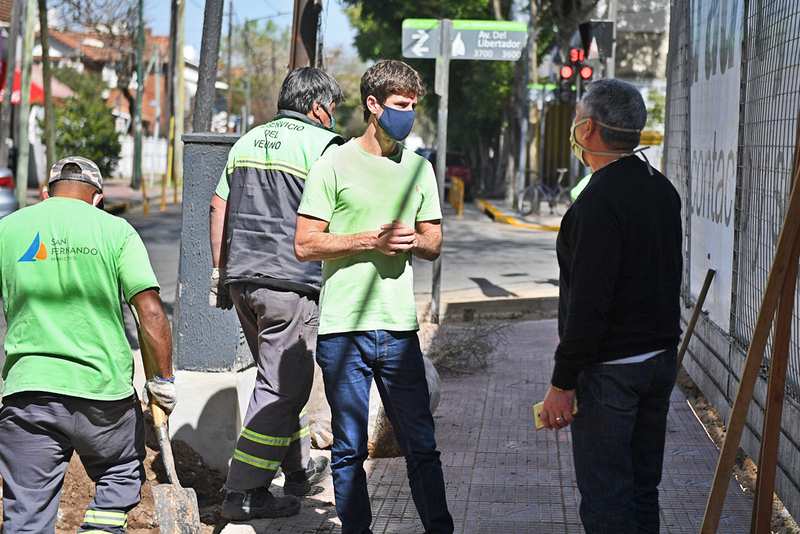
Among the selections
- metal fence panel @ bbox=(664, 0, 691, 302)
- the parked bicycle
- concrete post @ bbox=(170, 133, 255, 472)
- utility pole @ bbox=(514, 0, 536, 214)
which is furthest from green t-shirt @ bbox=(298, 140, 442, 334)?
utility pole @ bbox=(514, 0, 536, 214)

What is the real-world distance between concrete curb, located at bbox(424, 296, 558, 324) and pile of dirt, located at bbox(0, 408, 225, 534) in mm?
5756

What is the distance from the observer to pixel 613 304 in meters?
3.64

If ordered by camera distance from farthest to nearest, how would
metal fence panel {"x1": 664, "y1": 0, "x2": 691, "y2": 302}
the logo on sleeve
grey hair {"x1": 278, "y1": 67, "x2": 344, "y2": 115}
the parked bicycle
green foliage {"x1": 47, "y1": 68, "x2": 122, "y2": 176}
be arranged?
green foliage {"x1": 47, "y1": 68, "x2": 122, "y2": 176}, the parked bicycle, metal fence panel {"x1": 664, "y1": 0, "x2": 691, "y2": 302}, grey hair {"x1": 278, "y1": 67, "x2": 344, "y2": 115}, the logo on sleeve

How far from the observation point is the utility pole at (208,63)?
7.17 metres

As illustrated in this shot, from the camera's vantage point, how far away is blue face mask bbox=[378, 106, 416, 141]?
432cm

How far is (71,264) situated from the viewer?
394 centimetres

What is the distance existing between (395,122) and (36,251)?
4.36ft

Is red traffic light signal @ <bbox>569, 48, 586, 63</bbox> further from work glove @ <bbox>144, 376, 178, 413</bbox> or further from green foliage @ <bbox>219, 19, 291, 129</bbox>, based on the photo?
green foliage @ <bbox>219, 19, 291, 129</bbox>

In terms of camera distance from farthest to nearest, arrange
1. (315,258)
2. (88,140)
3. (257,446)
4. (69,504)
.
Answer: (88,140), (69,504), (257,446), (315,258)

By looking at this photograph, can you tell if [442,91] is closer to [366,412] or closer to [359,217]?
[359,217]

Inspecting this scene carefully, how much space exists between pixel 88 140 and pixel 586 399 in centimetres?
3221

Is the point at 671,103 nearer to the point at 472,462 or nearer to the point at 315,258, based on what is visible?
the point at 472,462

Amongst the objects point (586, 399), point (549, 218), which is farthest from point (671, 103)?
point (549, 218)

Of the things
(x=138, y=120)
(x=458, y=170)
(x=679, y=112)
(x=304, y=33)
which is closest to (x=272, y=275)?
(x=304, y=33)
